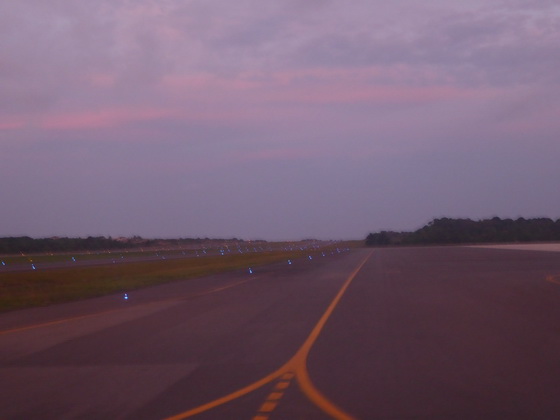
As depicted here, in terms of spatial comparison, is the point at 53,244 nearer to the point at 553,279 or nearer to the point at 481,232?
the point at 481,232

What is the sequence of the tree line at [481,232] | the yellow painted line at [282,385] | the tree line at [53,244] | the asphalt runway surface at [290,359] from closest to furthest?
A: the asphalt runway surface at [290,359] → the yellow painted line at [282,385] → the tree line at [53,244] → the tree line at [481,232]

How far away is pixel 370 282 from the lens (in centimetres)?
3206

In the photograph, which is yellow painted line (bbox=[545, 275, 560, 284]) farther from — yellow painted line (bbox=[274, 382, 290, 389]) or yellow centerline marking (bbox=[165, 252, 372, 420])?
yellow painted line (bbox=[274, 382, 290, 389])

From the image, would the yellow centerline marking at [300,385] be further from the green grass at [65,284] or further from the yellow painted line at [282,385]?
the green grass at [65,284]

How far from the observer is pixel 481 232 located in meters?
152

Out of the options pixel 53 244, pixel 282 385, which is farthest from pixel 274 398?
pixel 53 244

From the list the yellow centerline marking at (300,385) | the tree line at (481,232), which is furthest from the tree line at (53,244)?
the yellow centerline marking at (300,385)

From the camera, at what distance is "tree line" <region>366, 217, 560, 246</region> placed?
143 m

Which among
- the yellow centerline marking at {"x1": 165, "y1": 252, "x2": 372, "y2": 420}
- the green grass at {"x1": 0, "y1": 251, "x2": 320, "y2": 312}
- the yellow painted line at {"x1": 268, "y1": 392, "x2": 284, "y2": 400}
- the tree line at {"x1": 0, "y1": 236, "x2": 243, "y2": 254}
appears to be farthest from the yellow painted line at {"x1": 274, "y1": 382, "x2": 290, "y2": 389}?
the tree line at {"x1": 0, "y1": 236, "x2": 243, "y2": 254}

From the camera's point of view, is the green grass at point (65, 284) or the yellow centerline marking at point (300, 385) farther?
the green grass at point (65, 284)

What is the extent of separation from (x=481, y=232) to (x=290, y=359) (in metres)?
146

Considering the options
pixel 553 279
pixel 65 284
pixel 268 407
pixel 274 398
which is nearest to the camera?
pixel 268 407

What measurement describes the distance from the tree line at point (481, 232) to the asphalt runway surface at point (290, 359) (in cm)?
12428

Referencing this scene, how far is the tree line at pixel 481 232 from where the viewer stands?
468 feet
